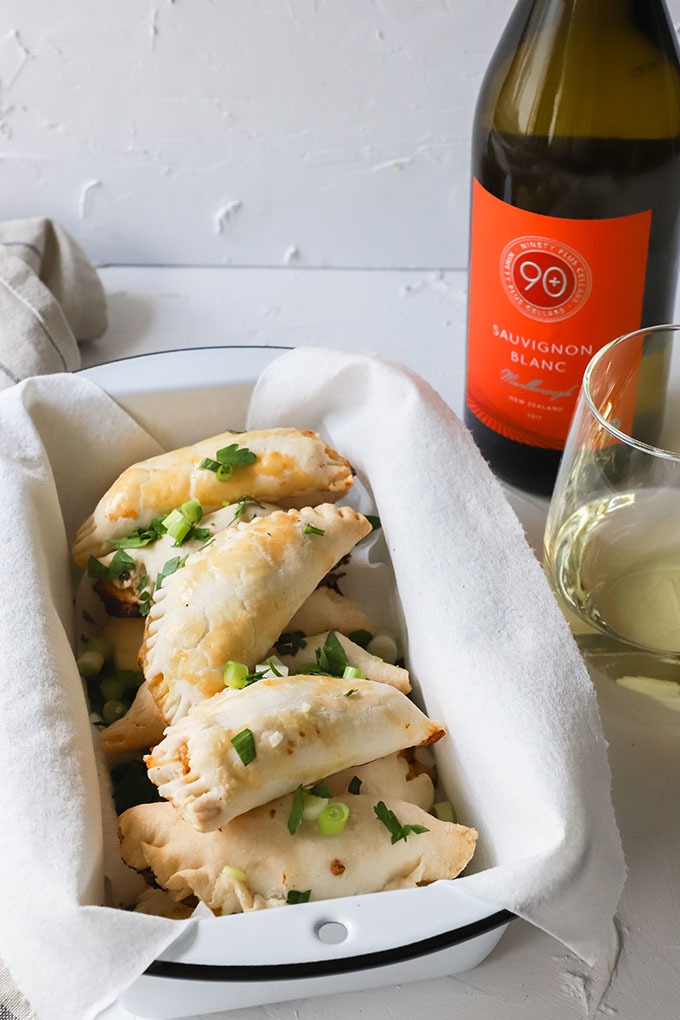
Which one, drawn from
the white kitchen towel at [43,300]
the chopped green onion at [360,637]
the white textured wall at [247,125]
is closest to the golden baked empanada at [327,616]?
the chopped green onion at [360,637]

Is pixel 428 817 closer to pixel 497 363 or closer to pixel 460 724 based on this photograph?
pixel 460 724

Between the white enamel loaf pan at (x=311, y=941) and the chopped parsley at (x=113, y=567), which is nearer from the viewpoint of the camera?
the white enamel loaf pan at (x=311, y=941)

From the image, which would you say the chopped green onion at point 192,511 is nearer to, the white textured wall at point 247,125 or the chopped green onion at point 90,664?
the chopped green onion at point 90,664

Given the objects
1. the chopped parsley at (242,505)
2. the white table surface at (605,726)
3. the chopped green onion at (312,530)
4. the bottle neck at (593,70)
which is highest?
the bottle neck at (593,70)

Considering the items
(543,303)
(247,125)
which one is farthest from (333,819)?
(247,125)

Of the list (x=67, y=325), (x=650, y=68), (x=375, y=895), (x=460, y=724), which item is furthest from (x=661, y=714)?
(x=67, y=325)

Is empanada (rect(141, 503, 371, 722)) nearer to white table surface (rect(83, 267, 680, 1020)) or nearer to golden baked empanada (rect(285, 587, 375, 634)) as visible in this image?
golden baked empanada (rect(285, 587, 375, 634))

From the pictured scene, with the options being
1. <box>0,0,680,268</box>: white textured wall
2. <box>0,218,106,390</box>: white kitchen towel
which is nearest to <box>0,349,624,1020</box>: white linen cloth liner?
<box>0,218,106,390</box>: white kitchen towel

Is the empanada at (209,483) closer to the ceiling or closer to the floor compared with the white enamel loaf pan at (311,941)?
closer to the ceiling
